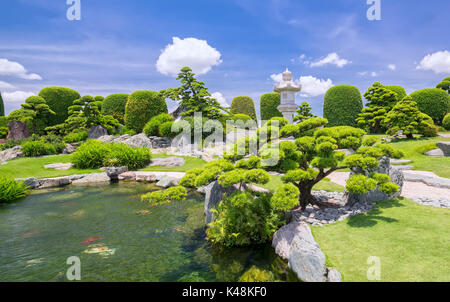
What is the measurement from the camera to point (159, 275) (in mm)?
4160

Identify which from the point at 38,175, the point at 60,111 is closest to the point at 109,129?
the point at 60,111

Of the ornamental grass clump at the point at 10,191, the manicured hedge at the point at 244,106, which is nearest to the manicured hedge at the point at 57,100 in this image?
the manicured hedge at the point at 244,106

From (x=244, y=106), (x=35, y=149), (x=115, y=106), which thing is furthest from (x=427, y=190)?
(x=115, y=106)

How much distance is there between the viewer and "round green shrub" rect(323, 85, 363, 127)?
21.2 m

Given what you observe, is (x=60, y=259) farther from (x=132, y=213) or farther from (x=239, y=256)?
(x=239, y=256)

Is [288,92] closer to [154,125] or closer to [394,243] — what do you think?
[154,125]

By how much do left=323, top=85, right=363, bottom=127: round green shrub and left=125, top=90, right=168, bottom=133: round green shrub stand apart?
17.1 m

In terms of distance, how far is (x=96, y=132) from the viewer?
22.3 meters

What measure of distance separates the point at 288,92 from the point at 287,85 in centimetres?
61

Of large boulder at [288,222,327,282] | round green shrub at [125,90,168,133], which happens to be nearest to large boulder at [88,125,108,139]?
round green shrub at [125,90,168,133]

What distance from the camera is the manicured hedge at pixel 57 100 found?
1029 inches

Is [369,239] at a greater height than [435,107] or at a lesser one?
lesser

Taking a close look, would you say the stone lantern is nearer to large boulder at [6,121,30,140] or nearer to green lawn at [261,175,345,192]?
green lawn at [261,175,345,192]
